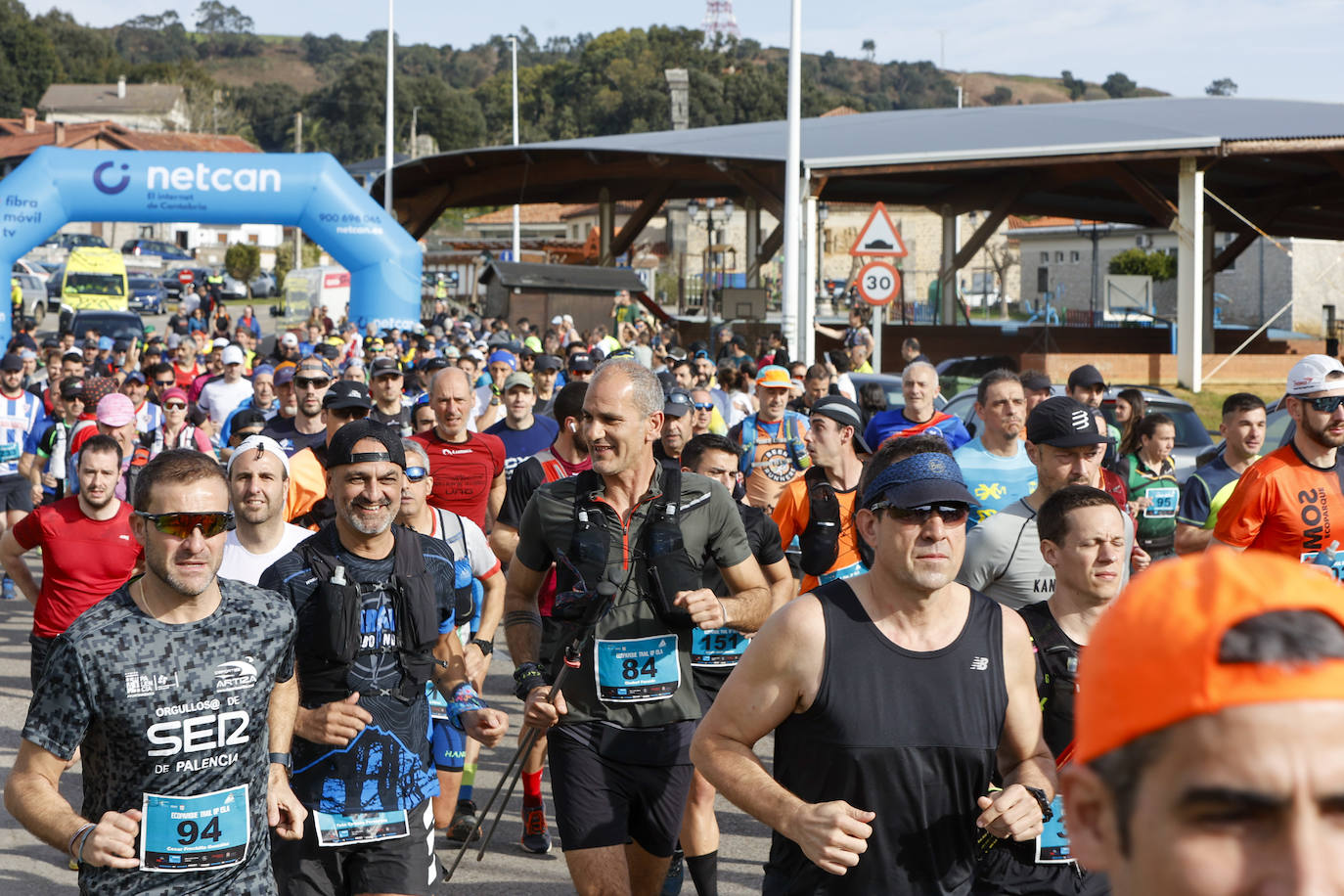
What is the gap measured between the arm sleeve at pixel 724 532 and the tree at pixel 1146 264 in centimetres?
5079

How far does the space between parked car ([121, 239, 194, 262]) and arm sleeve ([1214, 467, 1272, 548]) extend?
2812 inches

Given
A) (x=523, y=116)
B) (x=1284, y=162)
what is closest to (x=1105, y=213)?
(x=1284, y=162)

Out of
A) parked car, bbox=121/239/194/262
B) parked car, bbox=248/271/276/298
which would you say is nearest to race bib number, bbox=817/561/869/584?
parked car, bbox=248/271/276/298

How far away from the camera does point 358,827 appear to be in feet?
14.2

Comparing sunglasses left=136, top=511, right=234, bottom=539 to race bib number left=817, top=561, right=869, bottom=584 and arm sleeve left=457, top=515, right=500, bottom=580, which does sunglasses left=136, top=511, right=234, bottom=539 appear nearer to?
arm sleeve left=457, top=515, right=500, bottom=580

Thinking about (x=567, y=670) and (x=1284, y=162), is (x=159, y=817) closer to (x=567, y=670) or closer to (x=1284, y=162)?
(x=567, y=670)

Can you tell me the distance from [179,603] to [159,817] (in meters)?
0.50

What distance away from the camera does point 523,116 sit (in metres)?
120

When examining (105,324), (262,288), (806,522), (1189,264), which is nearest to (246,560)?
(806,522)

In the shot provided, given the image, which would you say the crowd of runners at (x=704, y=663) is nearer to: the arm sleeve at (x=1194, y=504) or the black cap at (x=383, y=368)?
the arm sleeve at (x=1194, y=504)

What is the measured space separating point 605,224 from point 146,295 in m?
24.7

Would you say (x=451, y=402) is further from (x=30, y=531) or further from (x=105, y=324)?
(x=105, y=324)

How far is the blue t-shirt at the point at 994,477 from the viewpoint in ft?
21.9

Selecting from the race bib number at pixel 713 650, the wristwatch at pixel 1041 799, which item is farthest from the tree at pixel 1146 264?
the wristwatch at pixel 1041 799
